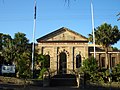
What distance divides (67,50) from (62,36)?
2.94m

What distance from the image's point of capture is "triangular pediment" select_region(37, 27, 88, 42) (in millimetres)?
49188

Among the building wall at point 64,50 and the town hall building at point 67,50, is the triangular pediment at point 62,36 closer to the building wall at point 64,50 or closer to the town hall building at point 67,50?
the town hall building at point 67,50

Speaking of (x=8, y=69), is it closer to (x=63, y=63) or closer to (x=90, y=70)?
(x=63, y=63)

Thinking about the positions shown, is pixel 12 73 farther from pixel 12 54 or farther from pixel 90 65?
pixel 90 65

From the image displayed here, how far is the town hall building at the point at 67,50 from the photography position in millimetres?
48250

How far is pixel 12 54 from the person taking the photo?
144 feet

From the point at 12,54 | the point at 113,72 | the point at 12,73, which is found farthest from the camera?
the point at 12,54

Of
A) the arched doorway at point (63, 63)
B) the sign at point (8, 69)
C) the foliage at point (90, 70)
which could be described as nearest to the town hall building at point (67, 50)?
the arched doorway at point (63, 63)

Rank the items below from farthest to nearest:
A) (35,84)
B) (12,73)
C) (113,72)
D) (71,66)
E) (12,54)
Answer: (71,66)
(12,54)
(12,73)
(113,72)
(35,84)

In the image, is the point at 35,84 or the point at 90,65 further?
the point at 90,65

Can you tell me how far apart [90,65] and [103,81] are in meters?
3.80

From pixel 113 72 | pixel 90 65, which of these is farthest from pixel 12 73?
pixel 113 72

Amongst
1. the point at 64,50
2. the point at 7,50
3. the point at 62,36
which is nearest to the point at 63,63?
the point at 64,50

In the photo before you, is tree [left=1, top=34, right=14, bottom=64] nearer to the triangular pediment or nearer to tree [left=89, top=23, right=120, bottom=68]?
the triangular pediment
